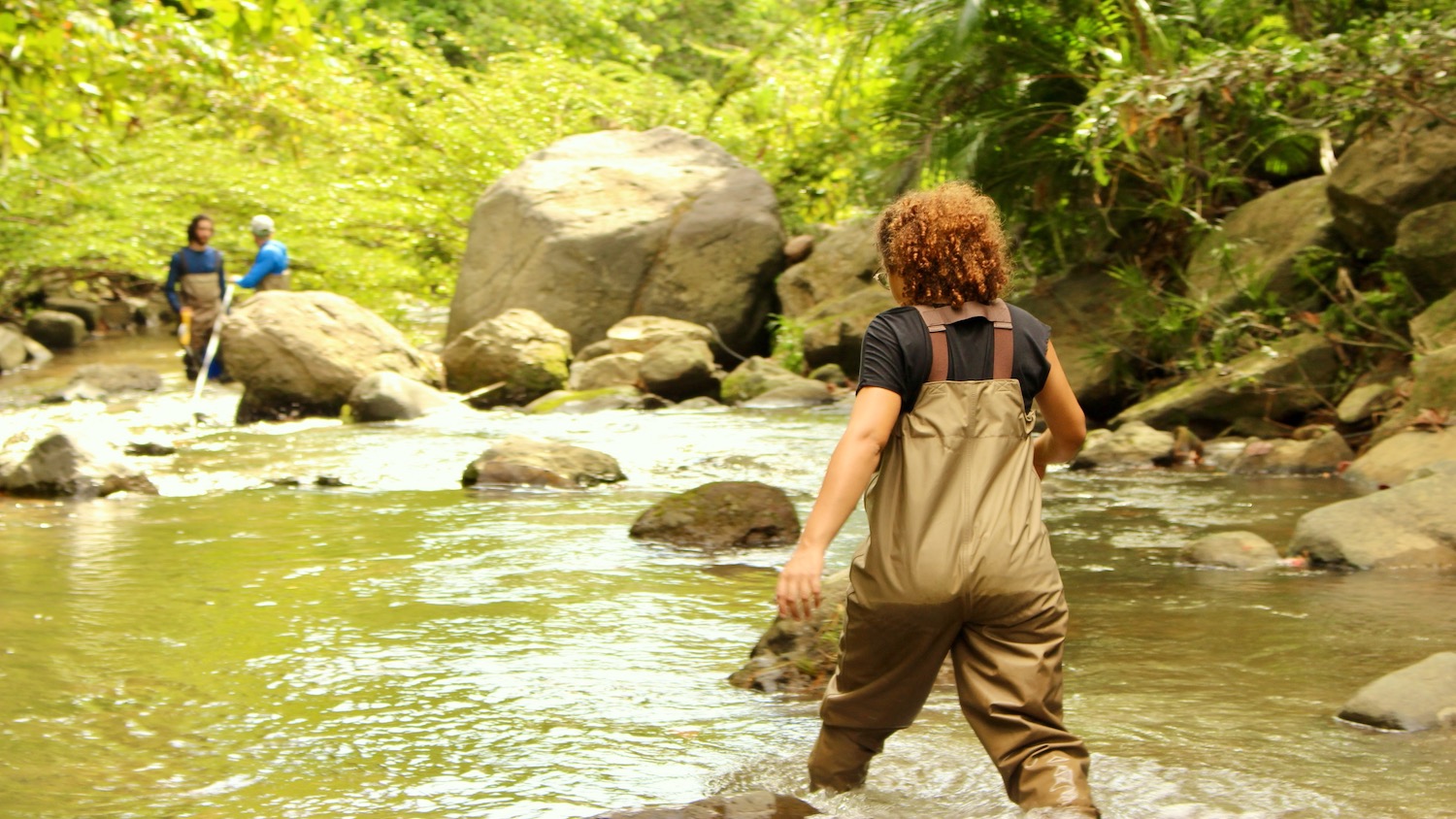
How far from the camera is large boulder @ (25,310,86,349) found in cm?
2223

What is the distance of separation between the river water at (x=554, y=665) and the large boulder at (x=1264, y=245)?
2.55 m

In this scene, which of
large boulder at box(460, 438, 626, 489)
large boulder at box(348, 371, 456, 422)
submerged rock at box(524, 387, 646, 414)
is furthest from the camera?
submerged rock at box(524, 387, 646, 414)

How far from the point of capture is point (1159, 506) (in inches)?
346

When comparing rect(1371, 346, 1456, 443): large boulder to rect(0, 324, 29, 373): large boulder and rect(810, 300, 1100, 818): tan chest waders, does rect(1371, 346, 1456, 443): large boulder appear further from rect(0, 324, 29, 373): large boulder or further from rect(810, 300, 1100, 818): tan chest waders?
rect(0, 324, 29, 373): large boulder

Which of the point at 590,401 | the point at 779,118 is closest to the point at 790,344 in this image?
the point at 590,401

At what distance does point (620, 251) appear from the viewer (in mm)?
17719

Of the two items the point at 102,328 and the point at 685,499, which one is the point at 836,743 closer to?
the point at 685,499

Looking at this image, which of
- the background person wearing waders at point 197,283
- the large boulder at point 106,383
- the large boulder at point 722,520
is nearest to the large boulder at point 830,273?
the background person wearing waders at point 197,283

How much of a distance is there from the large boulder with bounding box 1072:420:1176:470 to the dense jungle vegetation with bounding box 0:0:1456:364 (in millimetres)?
1471

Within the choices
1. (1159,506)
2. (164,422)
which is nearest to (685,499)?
(1159,506)

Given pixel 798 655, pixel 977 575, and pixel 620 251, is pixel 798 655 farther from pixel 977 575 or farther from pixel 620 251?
pixel 620 251

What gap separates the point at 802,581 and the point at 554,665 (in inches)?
97.9

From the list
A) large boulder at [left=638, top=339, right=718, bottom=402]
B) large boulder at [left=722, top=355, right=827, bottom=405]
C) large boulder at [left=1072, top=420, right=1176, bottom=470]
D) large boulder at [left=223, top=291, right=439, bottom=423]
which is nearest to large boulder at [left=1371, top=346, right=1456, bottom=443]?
large boulder at [left=1072, top=420, right=1176, bottom=470]

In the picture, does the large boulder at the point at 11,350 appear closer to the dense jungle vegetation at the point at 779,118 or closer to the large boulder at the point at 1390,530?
the dense jungle vegetation at the point at 779,118
